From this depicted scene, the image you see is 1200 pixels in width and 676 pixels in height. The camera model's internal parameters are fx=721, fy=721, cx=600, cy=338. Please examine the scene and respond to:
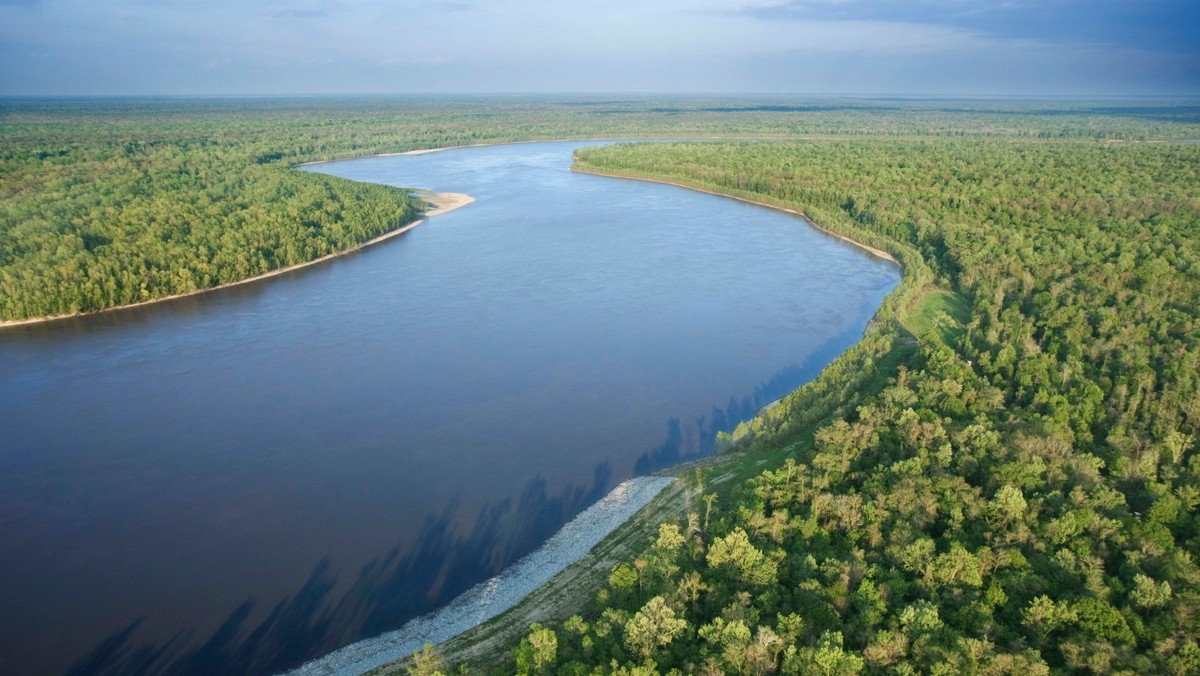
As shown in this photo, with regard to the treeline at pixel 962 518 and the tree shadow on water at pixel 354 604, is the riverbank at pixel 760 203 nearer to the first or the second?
the treeline at pixel 962 518

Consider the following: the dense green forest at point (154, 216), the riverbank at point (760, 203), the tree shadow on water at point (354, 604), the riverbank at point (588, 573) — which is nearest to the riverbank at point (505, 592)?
the riverbank at point (588, 573)

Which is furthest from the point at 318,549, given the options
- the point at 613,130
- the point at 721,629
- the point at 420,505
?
the point at 613,130

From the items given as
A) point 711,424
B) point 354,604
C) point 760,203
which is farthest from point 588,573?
point 760,203

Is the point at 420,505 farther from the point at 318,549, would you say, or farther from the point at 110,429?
the point at 110,429

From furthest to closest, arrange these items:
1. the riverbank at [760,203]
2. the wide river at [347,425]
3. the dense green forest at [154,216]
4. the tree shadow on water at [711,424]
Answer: the riverbank at [760,203] < the dense green forest at [154,216] < the tree shadow on water at [711,424] < the wide river at [347,425]

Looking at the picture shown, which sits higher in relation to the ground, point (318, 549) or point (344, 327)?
point (344, 327)

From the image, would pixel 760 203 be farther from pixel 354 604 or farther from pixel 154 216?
pixel 354 604

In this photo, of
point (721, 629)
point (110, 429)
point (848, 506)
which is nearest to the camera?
point (721, 629)
